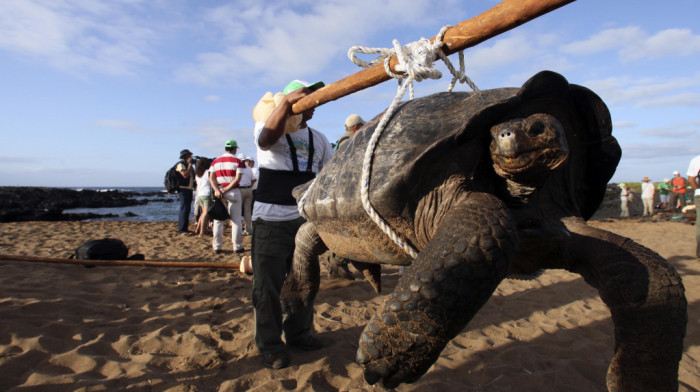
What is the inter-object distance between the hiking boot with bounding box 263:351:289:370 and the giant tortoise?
55.0 inches

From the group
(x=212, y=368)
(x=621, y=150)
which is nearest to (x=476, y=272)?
(x=621, y=150)

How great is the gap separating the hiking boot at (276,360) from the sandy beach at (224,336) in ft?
0.16

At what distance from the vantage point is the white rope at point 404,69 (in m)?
1.40

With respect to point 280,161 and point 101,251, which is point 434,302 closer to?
point 280,161

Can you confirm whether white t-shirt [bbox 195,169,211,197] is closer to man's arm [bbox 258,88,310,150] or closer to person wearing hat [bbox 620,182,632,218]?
man's arm [bbox 258,88,310,150]

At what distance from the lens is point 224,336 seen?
3.41 meters

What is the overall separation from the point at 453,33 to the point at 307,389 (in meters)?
2.47

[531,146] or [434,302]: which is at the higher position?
[531,146]

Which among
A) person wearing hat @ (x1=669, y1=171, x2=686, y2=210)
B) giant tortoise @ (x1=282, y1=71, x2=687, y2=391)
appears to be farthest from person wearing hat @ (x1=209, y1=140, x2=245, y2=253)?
person wearing hat @ (x1=669, y1=171, x2=686, y2=210)

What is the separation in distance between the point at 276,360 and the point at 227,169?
15.5 ft

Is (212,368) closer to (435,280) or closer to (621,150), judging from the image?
(435,280)

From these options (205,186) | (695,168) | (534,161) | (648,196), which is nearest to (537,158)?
(534,161)

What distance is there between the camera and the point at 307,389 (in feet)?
8.59

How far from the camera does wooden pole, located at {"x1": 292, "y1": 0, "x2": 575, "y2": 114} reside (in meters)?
1.09
